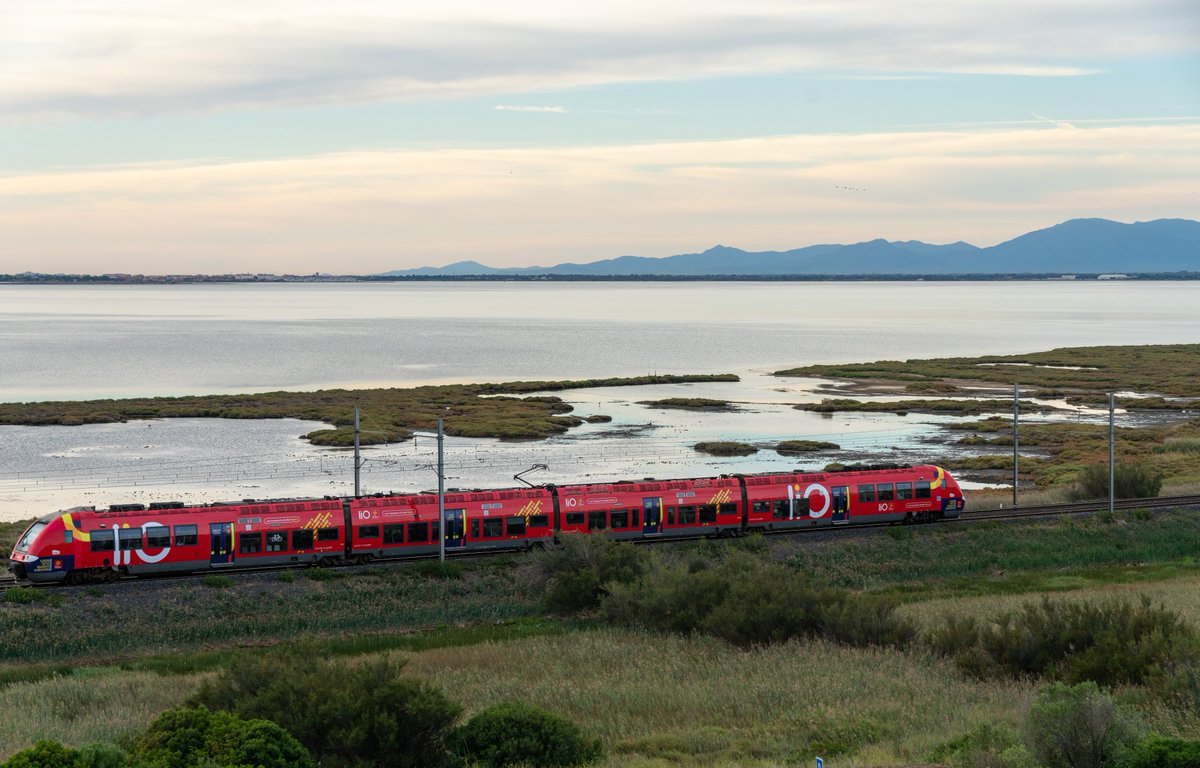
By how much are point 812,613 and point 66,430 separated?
78.2m

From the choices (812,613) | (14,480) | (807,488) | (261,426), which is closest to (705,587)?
(812,613)

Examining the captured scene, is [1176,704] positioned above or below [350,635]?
above

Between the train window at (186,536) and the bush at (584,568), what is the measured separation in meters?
10.3

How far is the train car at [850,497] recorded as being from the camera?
45781 mm

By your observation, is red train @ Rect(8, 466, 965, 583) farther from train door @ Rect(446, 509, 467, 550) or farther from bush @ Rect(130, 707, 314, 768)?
bush @ Rect(130, 707, 314, 768)

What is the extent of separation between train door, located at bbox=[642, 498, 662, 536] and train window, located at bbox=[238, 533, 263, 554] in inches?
510

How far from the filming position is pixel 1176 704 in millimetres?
17938

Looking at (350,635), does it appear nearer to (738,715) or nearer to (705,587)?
(705,587)

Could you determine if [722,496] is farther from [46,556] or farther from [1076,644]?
[1076,644]

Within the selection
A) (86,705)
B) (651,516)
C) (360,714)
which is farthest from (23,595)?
(360,714)

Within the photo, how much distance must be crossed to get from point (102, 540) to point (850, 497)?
84.6ft

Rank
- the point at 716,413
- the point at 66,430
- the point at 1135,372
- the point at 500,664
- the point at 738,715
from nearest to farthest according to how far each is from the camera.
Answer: the point at 738,715
the point at 500,664
the point at 66,430
the point at 716,413
the point at 1135,372

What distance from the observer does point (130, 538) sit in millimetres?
37062

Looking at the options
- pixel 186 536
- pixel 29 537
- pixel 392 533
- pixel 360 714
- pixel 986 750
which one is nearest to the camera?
pixel 986 750
